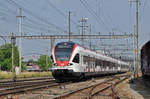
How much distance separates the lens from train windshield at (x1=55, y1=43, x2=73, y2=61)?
79.6 feet

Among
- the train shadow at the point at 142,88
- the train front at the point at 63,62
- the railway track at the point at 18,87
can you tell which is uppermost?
the train front at the point at 63,62

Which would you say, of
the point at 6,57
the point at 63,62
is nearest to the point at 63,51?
the point at 63,62

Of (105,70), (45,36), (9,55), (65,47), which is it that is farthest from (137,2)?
(9,55)

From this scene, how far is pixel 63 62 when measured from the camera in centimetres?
2403

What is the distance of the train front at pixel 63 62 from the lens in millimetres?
23920

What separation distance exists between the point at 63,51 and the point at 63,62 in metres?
1.07

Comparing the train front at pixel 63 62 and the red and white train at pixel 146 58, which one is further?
the train front at pixel 63 62

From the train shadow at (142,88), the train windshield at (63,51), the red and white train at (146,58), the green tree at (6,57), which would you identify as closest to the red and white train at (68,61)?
the train windshield at (63,51)

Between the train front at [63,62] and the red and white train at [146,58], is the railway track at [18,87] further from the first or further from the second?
the red and white train at [146,58]

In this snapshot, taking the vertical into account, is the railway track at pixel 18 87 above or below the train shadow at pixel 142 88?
above

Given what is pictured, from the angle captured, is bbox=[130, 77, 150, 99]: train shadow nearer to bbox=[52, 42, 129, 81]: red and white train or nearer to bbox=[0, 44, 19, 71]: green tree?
bbox=[52, 42, 129, 81]: red and white train

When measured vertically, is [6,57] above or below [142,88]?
above

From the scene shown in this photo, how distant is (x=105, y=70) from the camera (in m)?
40.3

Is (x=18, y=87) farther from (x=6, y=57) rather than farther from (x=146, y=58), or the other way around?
(x=6, y=57)
